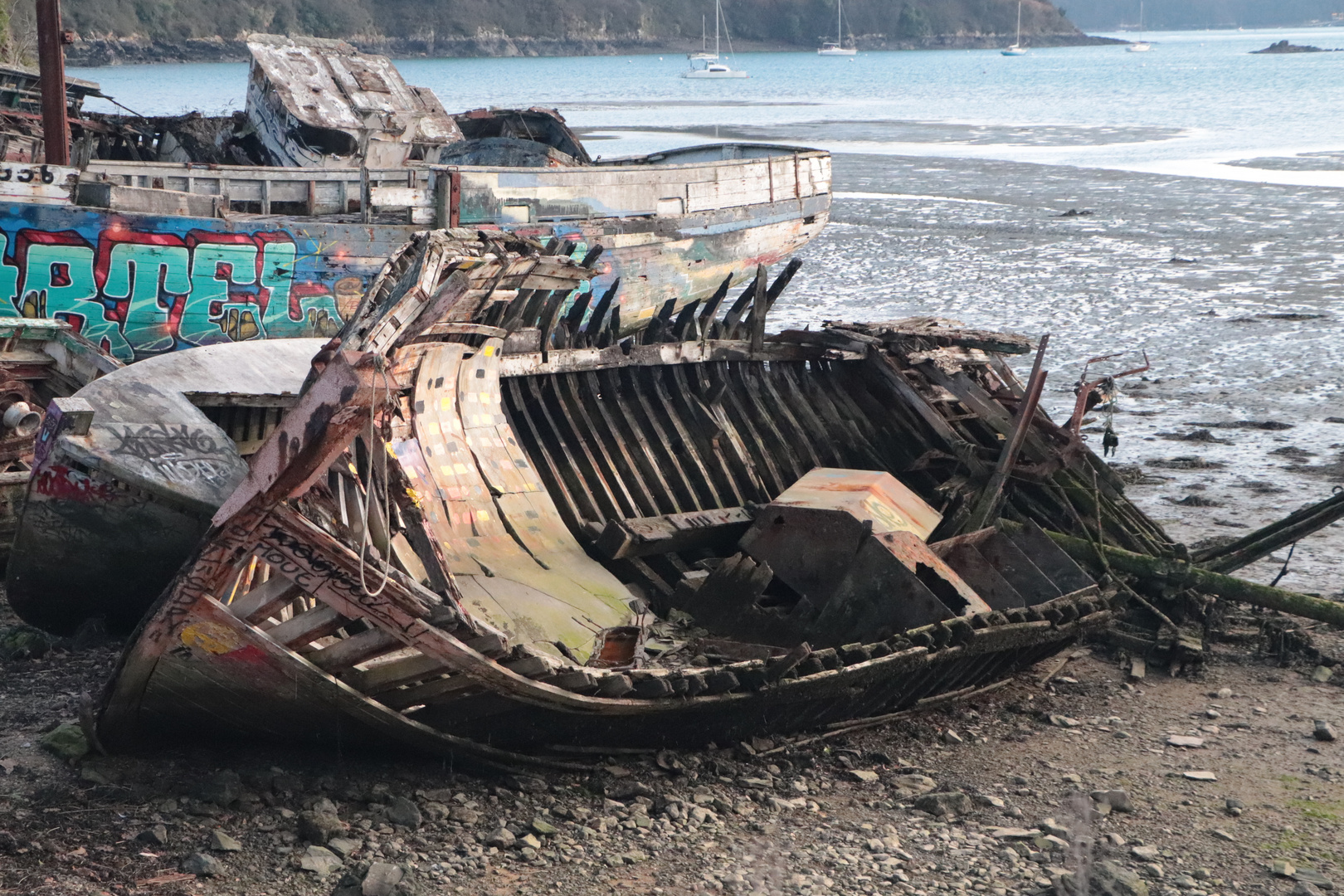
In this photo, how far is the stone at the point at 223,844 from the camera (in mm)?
5555

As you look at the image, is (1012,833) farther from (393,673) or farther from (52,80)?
(52,80)

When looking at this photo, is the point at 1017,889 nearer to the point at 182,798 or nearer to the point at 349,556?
the point at 349,556

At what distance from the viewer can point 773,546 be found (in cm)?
792

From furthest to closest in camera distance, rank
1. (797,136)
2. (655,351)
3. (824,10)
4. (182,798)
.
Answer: (824,10)
(797,136)
(655,351)
(182,798)

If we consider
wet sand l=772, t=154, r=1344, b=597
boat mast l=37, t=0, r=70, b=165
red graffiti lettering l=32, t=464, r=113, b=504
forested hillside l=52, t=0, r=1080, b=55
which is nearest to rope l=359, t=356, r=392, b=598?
red graffiti lettering l=32, t=464, r=113, b=504

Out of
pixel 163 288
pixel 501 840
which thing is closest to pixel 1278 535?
pixel 501 840

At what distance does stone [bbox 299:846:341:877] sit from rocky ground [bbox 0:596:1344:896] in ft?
0.04

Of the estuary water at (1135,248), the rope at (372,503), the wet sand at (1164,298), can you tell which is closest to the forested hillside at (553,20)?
the estuary water at (1135,248)

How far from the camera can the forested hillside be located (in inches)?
3637

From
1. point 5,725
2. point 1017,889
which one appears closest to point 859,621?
point 1017,889

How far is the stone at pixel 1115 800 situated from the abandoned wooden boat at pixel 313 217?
250 inches

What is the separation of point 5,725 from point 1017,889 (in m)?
4.76

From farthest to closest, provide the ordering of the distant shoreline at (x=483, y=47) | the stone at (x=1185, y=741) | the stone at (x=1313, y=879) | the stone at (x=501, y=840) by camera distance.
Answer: the distant shoreline at (x=483, y=47)
the stone at (x=1185, y=741)
the stone at (x=1313, y=879)
the stone at (x=501, y=840)

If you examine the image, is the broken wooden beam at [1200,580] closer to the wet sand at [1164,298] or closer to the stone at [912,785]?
the wet sand at [1164,298]
